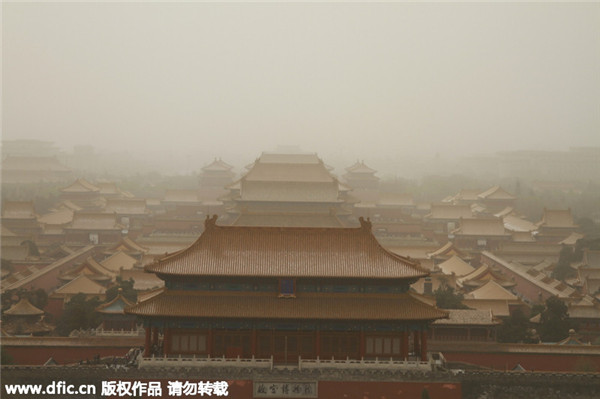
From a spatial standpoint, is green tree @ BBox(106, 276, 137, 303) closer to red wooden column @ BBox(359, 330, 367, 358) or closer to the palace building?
the palace building

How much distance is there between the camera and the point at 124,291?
29.0 metres

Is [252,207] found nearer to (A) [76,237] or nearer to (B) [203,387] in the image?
(A) [76,237]

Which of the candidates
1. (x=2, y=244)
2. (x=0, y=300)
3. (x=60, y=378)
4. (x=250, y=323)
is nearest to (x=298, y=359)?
(x=250, y=323)

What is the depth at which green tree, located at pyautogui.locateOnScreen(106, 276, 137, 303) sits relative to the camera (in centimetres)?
2805

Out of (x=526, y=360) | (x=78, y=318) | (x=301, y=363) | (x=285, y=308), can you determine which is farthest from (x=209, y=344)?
(x=526, y=360)

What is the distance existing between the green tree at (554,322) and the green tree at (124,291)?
14.3 metres

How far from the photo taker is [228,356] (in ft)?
68.7

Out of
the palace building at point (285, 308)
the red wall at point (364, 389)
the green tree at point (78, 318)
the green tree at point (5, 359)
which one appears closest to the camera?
the red wall at point (364, 389)

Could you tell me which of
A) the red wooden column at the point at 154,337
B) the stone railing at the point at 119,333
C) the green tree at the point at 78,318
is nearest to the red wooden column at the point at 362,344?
the red wooden column at the point at 154,337

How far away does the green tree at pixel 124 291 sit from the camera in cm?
2805

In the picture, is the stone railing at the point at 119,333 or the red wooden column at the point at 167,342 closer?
the red wooden column at the point at 167,342

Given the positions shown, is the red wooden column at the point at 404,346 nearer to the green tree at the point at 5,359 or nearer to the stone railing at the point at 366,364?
the stone railing at the point at 366,364

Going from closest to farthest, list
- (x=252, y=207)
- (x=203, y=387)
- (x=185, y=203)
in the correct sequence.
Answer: (x=203, y=387)
(x=252, y=207)
(x=185, y=203)

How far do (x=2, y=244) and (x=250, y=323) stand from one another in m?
25.8
